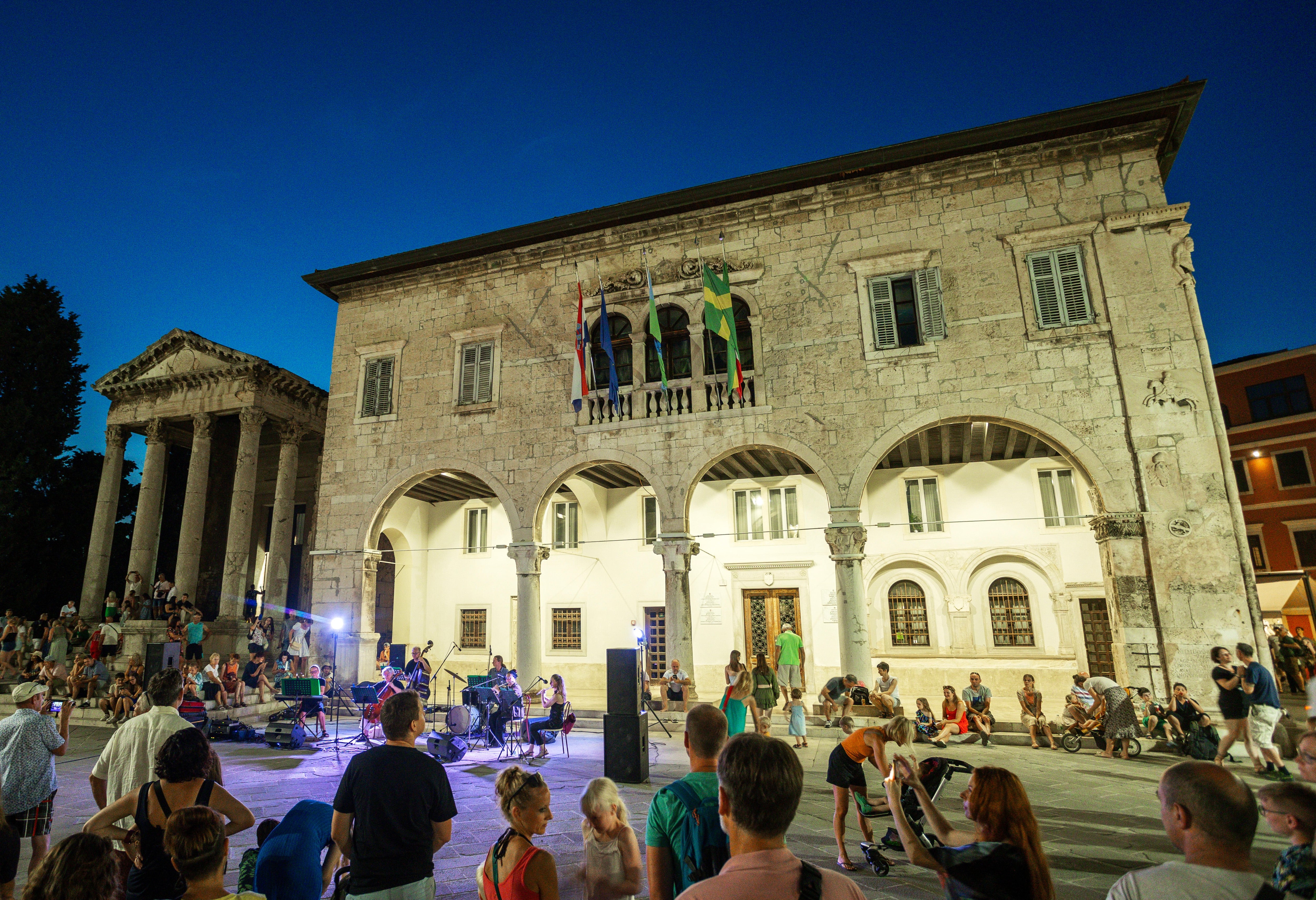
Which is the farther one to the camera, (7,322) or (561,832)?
(7,322)

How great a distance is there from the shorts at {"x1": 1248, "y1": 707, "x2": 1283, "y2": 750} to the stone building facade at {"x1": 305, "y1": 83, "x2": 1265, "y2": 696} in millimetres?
1840

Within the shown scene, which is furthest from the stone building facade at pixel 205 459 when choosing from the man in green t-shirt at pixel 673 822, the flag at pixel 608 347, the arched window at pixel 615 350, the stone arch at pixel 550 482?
the man in green t-shirt at pixel 673 822

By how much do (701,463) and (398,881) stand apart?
33.7 feet

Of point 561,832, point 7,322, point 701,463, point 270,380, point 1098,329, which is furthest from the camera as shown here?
point 7,322

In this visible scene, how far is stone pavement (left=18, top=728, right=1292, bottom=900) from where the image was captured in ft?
16.3

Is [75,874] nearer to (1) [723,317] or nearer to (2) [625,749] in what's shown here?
(2) [625,749]

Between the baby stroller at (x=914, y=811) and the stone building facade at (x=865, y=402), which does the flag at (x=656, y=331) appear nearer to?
the stone building facade at (x=865, y=402)

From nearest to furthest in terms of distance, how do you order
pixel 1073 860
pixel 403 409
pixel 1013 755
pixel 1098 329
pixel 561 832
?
1. pixel 1073 860
2. pixel 561 832
3. pixel 1013 755
4. pixel 1098 329
5. pixel 403 409

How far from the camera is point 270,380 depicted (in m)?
18.1

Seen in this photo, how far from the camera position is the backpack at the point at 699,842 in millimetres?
2553

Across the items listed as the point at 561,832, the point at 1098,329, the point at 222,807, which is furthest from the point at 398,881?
the point at 1098,329

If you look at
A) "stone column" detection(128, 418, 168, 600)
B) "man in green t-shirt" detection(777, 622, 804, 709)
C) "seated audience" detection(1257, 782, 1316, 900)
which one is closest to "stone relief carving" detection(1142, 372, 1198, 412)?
"man in green t-shirt" detection(777, 622, 804, 709)

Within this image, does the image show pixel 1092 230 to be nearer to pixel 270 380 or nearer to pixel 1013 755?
pixel 1013 755

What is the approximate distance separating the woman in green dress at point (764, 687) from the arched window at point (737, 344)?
5487mm
